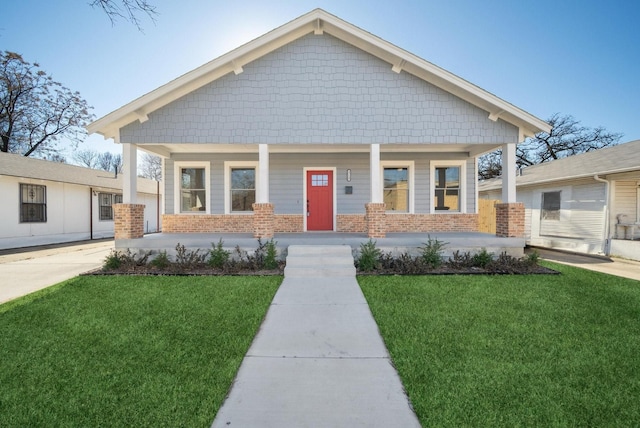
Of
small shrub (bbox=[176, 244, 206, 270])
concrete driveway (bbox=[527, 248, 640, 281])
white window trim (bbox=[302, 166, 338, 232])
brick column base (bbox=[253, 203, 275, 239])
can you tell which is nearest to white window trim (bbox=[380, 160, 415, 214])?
white window trim (bbox=[302, 166, 338, 232])

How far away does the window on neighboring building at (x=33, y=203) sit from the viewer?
13773mm

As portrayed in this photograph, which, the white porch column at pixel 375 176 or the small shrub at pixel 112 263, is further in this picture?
the white porch column at pixel 375 176

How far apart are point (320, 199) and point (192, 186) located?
4829 mm

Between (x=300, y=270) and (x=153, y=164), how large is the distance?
46091 mm

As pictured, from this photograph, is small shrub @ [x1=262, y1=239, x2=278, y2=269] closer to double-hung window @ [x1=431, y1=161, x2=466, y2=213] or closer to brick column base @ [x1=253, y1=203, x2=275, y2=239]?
brick column base @ [x1=253, y1=203, x2=275, y2=239]

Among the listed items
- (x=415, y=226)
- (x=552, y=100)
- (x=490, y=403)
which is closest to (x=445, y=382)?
(x=490, y=403)

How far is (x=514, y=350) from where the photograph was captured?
138 inches

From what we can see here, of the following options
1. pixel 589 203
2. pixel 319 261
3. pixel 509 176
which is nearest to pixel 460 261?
pixel 509 176

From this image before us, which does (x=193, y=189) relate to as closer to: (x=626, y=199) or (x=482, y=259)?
(x=482, y=259)

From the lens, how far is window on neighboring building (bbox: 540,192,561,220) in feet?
46.4

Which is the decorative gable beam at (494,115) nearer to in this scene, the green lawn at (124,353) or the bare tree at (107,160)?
the green lawn at (124,353)

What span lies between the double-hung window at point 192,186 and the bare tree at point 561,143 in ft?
96.9

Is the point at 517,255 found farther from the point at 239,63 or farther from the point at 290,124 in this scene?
the point at 239,63

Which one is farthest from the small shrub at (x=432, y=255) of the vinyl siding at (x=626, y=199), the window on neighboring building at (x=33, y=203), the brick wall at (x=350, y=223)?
the window on neighboring building at (x=33, y=203)
